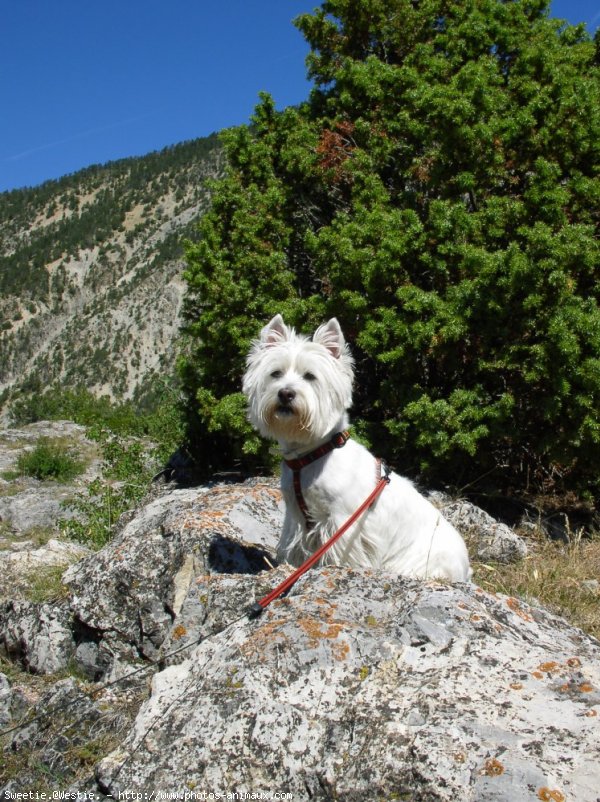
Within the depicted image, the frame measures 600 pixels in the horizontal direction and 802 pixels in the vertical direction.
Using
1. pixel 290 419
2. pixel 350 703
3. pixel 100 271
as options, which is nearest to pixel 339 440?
pixel 290 419

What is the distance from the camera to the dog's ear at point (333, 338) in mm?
4543

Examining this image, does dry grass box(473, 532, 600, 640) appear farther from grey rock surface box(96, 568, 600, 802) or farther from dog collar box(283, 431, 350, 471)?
dog collar box(283, 431, 350, 471)

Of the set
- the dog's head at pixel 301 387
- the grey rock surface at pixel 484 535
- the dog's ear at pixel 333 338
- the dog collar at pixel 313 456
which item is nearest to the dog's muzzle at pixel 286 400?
the dog's head at pixel 301 387

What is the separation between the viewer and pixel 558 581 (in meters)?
5.54

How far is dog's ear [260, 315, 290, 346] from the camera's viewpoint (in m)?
4.65

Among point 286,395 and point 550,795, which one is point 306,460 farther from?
point 550,795

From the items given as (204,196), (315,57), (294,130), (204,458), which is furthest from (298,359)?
(204,196)

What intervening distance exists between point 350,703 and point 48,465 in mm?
12592

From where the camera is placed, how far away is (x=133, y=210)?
321 feet

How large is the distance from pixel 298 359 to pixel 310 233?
4597mm

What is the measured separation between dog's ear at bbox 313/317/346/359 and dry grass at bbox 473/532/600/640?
7.47ft

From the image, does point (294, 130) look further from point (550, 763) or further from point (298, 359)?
point (550, 763)

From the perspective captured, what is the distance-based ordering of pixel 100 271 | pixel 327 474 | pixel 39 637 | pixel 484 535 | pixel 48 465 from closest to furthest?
pixel 327 474 → pixel 39 637 → pixel 484 535 → pixel 48 465 → pixel 100 271

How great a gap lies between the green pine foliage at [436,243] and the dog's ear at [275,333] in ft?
10.3
